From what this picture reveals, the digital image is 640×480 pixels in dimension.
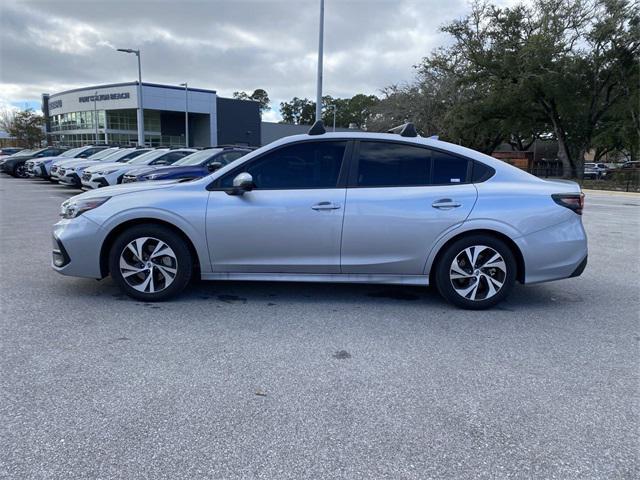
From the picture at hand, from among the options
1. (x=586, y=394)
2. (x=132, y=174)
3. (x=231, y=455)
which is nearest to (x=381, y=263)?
(x=586, y=394)

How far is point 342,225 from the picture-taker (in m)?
4.53

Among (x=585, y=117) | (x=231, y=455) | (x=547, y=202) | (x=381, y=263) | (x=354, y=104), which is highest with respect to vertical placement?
(x=354, y=104)

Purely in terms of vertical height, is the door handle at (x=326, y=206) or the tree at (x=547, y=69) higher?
the tree at (x=547, y=69)

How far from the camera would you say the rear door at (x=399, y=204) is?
14.8 ft

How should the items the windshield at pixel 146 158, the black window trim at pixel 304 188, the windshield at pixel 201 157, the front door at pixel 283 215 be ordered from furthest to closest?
the windshield at pixel 146 158, the windshield at pixel 201 157, the black window trim at pixel 304 188, the front door at pixel 283 215

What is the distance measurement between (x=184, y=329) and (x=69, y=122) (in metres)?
76.1

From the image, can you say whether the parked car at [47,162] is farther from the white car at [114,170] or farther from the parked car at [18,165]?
the white car at [114,170]

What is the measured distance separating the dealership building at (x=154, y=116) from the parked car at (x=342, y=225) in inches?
2359

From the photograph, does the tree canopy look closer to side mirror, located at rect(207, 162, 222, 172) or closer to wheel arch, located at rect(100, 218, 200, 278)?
side mirror, located at rect(207, 162, 222, 172)

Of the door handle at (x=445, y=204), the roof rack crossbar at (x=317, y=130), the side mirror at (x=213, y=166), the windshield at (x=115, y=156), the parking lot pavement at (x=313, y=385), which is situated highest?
the roof rack crossbar at (x=317, y=130)

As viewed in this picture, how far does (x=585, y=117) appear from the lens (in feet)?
112

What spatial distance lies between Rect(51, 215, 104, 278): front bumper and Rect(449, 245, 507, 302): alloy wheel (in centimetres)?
344

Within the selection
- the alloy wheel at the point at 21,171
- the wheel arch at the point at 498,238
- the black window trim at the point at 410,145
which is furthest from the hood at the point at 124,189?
the alloy wheel at the point at 21,171

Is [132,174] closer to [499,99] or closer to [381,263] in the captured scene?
[381,263]
